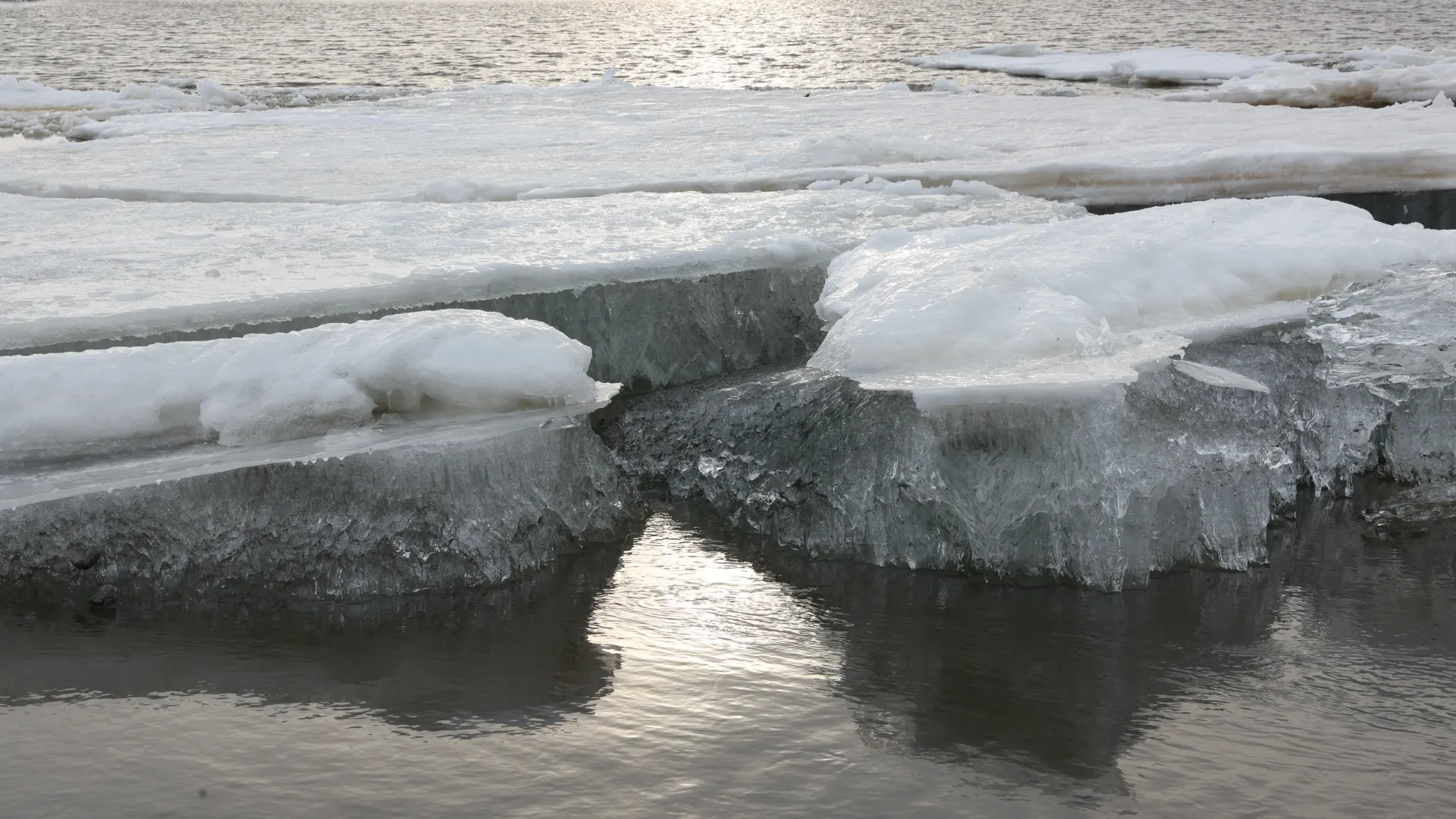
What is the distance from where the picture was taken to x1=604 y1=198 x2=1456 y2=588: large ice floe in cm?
491

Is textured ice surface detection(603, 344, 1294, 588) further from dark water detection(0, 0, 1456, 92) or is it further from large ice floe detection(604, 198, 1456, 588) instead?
dark water detection(0, 0, 1456, 92)

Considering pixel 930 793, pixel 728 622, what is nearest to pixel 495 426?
pixel 728 622

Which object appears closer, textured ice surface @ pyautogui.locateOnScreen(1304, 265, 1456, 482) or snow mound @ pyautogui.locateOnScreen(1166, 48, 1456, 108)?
textured ice surface @ pyautogui.locateOnScreen(1304, 265, 1456, 482)

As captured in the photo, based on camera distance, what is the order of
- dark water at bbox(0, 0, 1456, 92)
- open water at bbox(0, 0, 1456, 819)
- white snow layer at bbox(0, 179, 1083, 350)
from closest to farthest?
open water at bbox(0, 0, 1456, 819) → white snow layer at bbox(0, 179, 1083, 350) → dark water at bbox(0, 0, 1456, 92)

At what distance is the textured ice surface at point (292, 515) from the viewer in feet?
15.3

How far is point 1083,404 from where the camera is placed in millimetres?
4871

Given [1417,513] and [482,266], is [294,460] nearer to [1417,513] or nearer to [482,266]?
[482,266]

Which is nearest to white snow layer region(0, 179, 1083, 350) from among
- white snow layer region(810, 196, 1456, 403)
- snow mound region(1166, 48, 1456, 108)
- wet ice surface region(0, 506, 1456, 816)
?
white snow layer region(810, 196, 1456, 403)

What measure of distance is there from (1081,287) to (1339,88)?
429 inches

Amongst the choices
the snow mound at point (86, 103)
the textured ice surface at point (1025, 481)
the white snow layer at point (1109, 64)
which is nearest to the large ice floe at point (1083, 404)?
the textured ice surface at point (1025, 481)

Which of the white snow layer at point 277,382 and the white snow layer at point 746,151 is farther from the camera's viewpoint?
the white snow layer at point 746,151

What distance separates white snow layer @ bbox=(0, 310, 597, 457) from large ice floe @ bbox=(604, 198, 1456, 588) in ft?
3.16

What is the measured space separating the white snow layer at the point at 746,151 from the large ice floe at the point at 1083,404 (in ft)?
8.96

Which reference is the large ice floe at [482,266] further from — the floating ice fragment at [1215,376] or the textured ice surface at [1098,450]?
the floating ice fragment at [1215,376]
